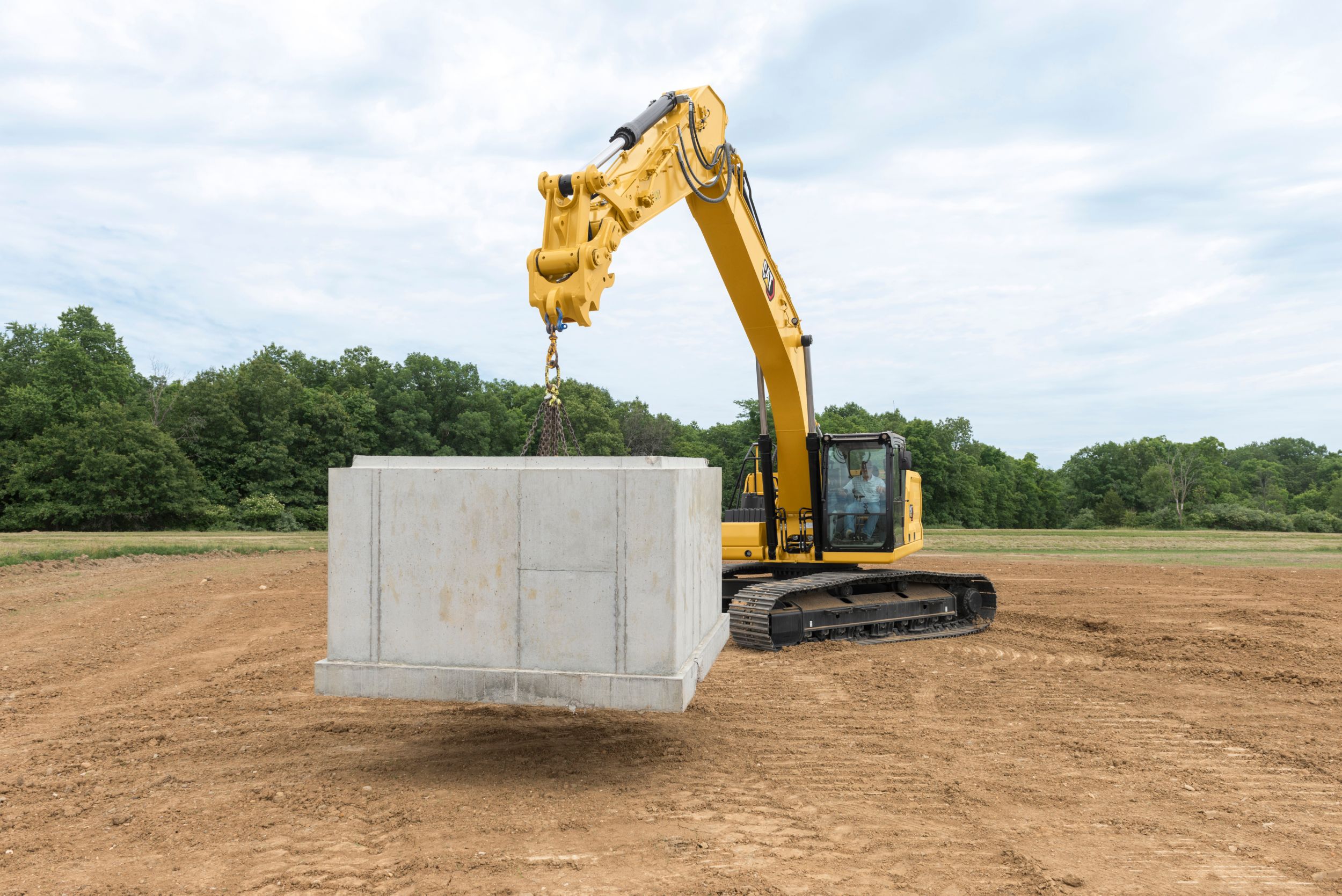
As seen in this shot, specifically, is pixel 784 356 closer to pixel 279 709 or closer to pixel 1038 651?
pixel 1038 651

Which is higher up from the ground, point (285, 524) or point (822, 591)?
point (822, 591)

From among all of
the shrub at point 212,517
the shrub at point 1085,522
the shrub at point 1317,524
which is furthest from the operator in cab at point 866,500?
the shrub at point 1085,522

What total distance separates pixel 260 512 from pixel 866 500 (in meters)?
37.3

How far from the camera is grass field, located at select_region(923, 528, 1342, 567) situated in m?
24.4

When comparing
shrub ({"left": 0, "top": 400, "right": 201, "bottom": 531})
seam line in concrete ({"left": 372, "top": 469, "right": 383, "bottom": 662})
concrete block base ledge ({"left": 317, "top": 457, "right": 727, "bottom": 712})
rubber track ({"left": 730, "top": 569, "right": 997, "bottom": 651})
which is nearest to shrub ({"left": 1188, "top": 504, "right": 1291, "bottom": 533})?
rubber track ({"left": 730, "top": 569, "right": 997, "bottom": 651})

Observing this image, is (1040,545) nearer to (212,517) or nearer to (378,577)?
(378,577)

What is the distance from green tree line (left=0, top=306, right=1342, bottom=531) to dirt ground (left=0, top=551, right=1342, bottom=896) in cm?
1928

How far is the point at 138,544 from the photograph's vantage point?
1013 inches

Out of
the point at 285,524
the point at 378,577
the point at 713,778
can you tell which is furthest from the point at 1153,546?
the point at 285,524

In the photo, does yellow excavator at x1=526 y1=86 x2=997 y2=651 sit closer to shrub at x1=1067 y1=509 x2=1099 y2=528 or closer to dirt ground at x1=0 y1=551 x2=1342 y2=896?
dirt ground at x1=0 y1=551 x2=1342 y2=896

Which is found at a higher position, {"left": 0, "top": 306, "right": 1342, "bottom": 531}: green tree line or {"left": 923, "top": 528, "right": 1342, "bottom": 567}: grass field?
{"left": 0, "top": 306, "right": 1342, "bottom": 531}: green tree line

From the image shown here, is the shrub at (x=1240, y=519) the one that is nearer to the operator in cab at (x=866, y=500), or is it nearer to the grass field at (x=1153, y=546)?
the grass field at (x=1153, y=546)

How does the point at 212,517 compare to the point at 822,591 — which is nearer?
the point at 822,591

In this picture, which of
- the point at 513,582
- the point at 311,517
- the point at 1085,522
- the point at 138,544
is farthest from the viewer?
the point at 1085,522
